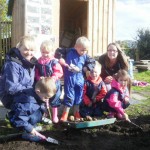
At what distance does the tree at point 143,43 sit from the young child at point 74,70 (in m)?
12.6

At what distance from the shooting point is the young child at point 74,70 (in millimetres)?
5078

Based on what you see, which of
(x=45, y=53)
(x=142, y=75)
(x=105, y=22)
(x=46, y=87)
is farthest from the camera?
(x=142, y=75)

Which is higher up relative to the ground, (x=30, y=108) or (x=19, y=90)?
(x=19, y=90)

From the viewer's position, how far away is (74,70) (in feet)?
16.6

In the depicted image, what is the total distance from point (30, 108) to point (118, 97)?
1792 millimetres

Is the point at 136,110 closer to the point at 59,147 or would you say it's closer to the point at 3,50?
the point at 59,147

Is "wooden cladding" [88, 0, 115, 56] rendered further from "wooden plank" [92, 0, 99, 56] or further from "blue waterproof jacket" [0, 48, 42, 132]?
"blue waterproof jacket" [0, 48, 42, 132]

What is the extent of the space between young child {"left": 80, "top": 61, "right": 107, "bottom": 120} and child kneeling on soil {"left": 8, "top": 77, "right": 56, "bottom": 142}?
1.43 metres

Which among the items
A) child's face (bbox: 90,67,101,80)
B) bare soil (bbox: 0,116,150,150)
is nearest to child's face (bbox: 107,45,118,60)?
child's face (bbox: 90,67,101,80)

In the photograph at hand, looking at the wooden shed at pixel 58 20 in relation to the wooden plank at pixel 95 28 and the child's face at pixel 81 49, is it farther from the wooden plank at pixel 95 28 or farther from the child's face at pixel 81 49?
the child's face at pixel 81 49

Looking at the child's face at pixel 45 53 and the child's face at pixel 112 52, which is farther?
the child's face at pixel 112 52

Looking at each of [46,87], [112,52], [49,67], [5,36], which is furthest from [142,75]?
[46,87]

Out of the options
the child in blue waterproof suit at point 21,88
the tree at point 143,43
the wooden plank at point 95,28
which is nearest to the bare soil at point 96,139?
the child in blue waterproof suit at point 21,88

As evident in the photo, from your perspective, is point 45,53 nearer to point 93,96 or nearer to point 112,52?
point 93,96
